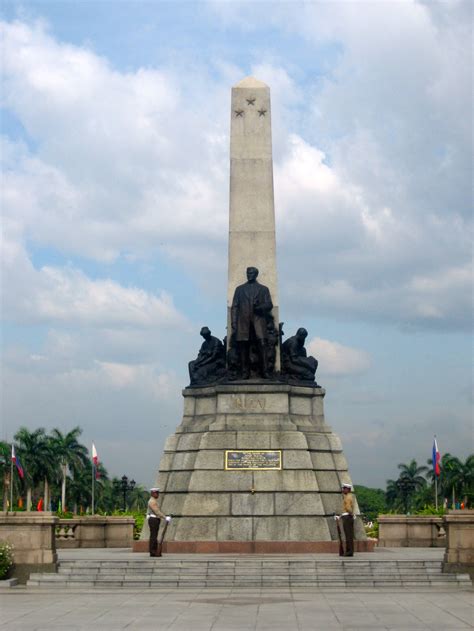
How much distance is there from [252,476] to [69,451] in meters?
75.1

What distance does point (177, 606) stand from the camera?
1712cm

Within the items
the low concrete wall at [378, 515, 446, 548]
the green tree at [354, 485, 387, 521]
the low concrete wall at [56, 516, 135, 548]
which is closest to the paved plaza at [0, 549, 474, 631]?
the low concrete wall at [56, 516, 135, 548]

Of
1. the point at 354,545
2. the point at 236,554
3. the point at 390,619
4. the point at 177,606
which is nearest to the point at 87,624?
the point at 177,606

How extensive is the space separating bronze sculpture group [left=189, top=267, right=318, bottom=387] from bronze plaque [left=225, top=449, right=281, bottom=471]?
7.56ft

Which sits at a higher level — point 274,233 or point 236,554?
point 274,233

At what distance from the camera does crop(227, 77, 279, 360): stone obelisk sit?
28.2 meters

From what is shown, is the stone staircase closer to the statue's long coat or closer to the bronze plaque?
the bronze plaque

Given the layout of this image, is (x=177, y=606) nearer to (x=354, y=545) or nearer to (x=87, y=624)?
(x=87, y=624)

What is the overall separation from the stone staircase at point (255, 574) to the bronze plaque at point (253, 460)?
4.17 meters

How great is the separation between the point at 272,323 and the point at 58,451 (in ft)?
234

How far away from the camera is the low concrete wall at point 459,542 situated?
68.7 feet

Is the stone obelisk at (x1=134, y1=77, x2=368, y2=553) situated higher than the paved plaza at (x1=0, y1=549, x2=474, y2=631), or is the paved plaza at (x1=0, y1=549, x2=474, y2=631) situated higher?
the stone obelisk at (x1=134, y1=77, x2=368, y2=553)

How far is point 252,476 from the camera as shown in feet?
83.4

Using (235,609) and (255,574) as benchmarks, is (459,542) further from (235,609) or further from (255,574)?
(235,609)
